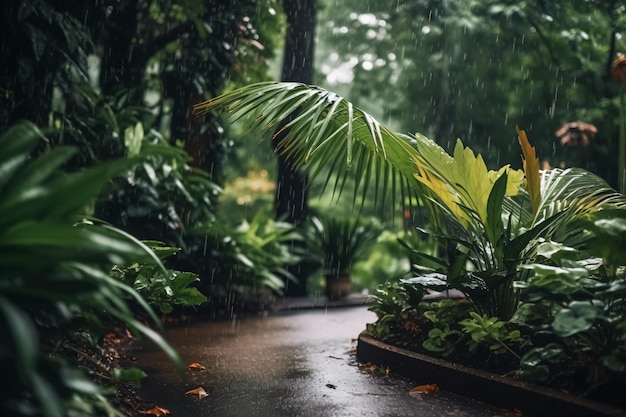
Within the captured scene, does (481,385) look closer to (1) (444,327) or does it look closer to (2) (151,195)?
(1) (444,327)

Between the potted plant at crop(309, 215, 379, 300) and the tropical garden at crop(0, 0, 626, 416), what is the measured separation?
1.1 inches

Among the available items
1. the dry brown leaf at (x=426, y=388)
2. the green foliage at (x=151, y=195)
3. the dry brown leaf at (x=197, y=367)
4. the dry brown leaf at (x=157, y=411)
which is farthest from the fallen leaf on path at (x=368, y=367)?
the green foliage at (x=151, y=195)

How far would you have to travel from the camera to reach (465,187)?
3.60m

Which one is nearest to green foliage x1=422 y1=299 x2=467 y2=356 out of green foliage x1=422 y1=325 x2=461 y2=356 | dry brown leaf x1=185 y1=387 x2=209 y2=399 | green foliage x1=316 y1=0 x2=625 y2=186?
green foliage x1=422 y1=325 x2=461 y2=356

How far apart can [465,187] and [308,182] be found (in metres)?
2.01

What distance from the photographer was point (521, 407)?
3.00m

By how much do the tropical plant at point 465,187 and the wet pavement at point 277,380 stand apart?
729mm

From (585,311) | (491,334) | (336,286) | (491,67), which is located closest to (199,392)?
(491,334)

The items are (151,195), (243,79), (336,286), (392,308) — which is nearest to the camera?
(392,308)

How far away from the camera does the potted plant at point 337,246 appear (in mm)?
7668

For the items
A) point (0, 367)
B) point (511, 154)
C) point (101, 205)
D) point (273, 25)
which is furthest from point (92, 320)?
point (511, 154)

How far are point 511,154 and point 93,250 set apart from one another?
10302 mm

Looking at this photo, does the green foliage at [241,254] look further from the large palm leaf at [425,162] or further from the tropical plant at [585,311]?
the tropical plant at [585,311]

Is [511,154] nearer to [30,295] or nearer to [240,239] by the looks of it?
[240,239]
